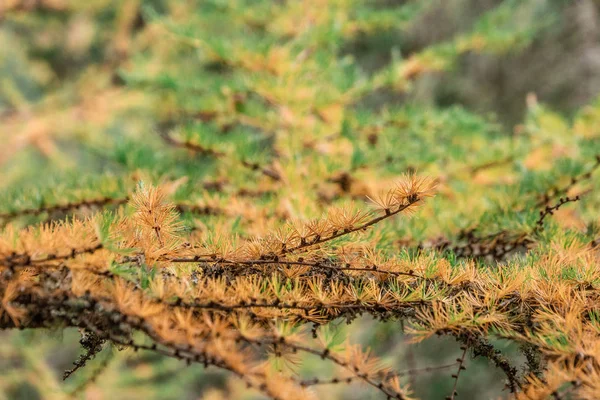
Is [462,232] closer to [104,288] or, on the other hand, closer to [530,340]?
[530,340]

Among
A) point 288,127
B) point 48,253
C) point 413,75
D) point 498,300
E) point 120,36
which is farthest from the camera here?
point 120,36

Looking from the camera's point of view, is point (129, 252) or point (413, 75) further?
point (413, 75)

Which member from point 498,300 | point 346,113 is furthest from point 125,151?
point 498,300

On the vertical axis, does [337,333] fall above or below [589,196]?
below

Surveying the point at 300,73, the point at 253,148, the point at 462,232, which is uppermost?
the point at 300,73

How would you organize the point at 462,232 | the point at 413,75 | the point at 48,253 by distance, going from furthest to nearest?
the point at 413,75 → the point at 462,232 → the point at 48,253

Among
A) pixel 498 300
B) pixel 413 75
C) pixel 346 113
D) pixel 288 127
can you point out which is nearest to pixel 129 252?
pixel 498 300
